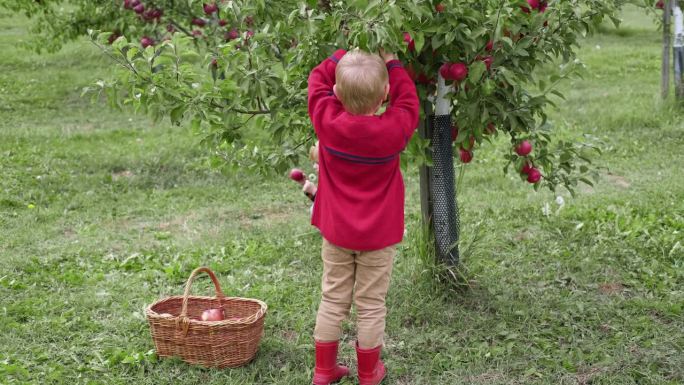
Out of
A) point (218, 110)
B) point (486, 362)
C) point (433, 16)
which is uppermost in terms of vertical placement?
point (433, 16)

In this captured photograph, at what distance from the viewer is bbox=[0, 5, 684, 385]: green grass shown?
12.3ft

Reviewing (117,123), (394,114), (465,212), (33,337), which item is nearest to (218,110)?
(394,114)

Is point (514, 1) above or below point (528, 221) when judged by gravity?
above

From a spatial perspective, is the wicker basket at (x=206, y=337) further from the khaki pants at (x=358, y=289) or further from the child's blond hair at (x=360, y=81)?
the child's blond hair at (x=360, y=81)

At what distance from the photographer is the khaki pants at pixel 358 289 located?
343 centimetres

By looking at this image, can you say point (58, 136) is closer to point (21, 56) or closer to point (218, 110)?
point (218, 110)

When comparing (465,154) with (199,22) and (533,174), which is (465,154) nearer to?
(533,174)

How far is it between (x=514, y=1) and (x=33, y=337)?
8.86 ft

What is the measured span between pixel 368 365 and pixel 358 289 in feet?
1.05

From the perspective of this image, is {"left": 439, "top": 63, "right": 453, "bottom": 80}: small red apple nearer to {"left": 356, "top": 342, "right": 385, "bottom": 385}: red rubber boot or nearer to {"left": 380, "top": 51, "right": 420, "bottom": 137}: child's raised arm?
{"left": 380, "top": 51, "right": 420, "bottom": 137}: child's raised arm

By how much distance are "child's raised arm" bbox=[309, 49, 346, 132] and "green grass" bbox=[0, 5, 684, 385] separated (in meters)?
1.18

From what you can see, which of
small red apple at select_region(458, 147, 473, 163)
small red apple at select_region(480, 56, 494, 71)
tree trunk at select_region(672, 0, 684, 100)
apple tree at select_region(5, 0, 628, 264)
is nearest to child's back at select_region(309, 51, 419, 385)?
apple tree at select_region(5, 0, 628, 264)

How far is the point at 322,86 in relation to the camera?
3.29m

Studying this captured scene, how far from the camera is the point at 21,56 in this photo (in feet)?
49.2
